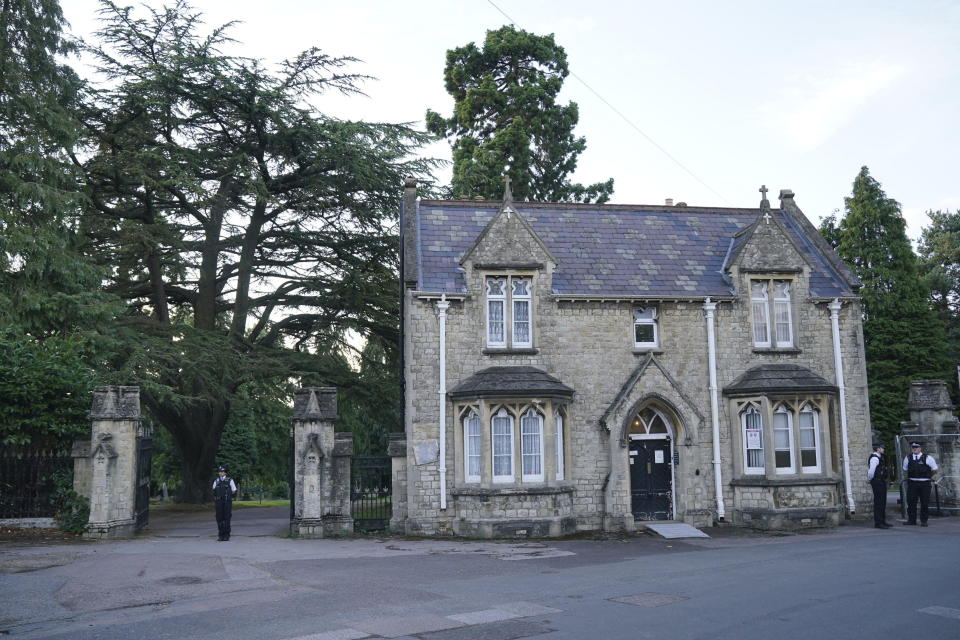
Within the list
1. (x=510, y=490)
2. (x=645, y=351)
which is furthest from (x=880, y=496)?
(x=510, y=490)

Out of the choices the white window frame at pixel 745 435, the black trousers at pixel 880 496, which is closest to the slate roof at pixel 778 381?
the white window frame at pixel 745 435

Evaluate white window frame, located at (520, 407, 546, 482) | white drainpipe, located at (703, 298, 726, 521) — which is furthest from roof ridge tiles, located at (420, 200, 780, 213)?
white window frame, located at (520, 407, 546, 482)

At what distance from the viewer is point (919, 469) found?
62.3ft

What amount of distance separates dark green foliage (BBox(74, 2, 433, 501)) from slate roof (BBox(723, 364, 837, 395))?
42.3 feet

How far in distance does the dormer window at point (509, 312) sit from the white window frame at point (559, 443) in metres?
2.09

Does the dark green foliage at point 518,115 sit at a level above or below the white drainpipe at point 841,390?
above

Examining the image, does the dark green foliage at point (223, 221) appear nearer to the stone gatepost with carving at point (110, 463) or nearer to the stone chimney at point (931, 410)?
the stone gatepost with carving at point (110, 463)

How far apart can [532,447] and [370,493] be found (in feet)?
14.6

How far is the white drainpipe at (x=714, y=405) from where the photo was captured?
20.7 meters

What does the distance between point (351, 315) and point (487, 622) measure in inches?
798

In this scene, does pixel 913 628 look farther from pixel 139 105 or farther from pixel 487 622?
pixel 139 105

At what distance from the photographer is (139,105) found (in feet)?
83.5

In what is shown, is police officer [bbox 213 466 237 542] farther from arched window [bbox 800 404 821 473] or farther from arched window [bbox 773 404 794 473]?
arched window [bbox 800 404 821 473]

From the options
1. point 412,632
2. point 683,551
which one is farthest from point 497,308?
point 412,632
